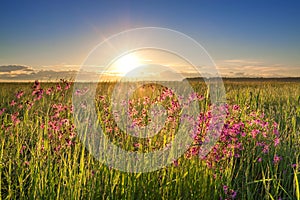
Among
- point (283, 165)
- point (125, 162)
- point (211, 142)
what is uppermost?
point (211, 142)

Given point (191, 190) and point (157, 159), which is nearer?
point (191, 190)

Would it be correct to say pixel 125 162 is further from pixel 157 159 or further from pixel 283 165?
pixel 283 165

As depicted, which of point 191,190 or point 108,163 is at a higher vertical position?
point 108,163

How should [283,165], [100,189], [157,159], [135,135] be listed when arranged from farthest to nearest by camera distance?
[283,165] < [135,135] < [157,159] < [100,189]

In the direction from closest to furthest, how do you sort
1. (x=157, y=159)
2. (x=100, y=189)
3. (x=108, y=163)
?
(x=100, y=189) < (x=108, y=163) < (x=157, y=159)

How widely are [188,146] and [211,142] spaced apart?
0.22 meters

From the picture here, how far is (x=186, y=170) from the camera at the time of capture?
2932 mm

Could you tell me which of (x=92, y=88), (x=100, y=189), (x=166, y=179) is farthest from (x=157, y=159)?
(x=92, y=88)

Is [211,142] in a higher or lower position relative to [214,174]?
higher

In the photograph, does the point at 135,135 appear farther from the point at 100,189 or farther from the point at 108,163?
the point at 100,189

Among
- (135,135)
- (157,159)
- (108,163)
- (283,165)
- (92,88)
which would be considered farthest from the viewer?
(92,88)

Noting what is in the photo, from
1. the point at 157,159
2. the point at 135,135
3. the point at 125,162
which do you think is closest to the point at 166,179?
the point at 157,159

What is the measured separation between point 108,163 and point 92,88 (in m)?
4.61

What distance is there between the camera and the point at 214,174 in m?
2.94
